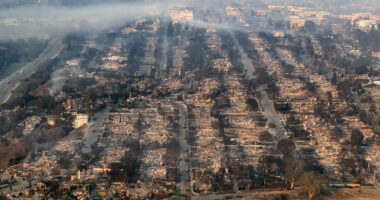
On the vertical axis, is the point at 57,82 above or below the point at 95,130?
above

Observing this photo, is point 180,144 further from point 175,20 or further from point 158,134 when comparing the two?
point 175,20

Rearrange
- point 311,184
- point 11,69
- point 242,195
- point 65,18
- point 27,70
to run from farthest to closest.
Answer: point 65,18
point 11,69
point 27,70
point 242,195
point 311,184

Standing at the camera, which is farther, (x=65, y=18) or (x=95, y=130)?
(x=65, y=18)

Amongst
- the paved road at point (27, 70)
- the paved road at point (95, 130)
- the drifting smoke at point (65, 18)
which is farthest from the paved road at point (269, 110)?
the drifting smoke at point (65, 18)

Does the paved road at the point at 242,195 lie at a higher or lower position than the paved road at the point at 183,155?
lower

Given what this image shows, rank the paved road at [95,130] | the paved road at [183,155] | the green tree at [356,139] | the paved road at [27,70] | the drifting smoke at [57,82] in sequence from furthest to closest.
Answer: the paved road at [27,70]
the drifting smoke at [57,82]
the green tree at [356,139]
the paved road at [95,130]
the paved road at [183,155]

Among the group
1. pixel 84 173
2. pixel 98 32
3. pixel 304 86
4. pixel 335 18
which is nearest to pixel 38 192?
pixel 84 173

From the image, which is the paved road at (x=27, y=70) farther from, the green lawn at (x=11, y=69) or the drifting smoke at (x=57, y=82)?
the drifting smoke at (x=57, y=82)

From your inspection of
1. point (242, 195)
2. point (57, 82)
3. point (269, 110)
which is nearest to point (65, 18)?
point (57, 82)

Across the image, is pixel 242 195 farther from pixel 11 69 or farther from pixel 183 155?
pixel 11 69
